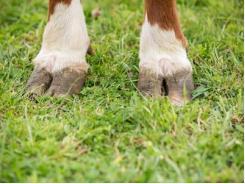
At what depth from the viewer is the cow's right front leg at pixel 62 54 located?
9.82 feet

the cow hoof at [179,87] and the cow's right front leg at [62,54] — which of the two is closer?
the cow hoof at [179,87]

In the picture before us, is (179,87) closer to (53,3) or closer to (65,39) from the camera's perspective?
(65,39)

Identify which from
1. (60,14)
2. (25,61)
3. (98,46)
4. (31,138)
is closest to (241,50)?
(98,46)

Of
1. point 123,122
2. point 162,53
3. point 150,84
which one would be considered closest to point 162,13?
point 162,53

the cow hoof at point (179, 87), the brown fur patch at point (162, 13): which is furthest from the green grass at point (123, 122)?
the brown fur patch at point (162, 13)

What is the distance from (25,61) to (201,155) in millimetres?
1482

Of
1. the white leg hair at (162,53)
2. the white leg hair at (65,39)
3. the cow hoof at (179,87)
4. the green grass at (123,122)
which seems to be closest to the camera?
the green grass at (123,122)

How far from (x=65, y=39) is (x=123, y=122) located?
76cm

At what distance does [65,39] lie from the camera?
122 inches

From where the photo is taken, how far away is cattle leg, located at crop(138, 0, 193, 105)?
2.91 metres

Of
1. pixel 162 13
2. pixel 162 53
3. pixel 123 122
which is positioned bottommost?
pixel 123 122

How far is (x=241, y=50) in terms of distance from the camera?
3355 mm

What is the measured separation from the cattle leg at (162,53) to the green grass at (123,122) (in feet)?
0.36

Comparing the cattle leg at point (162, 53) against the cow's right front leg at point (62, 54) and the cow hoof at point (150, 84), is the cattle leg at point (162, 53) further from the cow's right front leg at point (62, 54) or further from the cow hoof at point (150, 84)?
the cow's right front leg at point (62, 54)
